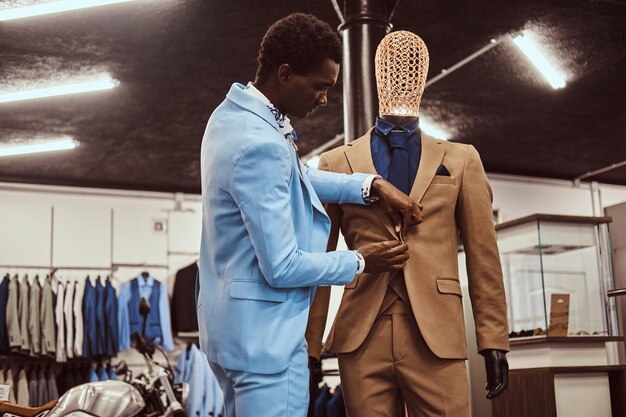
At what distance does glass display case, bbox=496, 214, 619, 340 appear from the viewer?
5.14 meters

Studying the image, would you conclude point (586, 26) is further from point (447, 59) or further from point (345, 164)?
point (345, 164)

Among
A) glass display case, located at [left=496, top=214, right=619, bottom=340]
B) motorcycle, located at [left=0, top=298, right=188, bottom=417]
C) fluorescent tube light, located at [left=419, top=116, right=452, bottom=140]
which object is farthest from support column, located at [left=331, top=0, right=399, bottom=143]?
fluorescent tube light, located at [left=419, top=116, right=452, bottom=140]

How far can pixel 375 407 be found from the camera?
81.6 inches

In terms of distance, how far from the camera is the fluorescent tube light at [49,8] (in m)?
5.78

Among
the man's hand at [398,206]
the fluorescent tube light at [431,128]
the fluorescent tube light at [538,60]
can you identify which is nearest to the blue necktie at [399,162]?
the man's hand at [398,206]

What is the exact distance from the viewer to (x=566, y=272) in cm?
537

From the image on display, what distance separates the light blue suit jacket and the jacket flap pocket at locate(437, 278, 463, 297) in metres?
0.41

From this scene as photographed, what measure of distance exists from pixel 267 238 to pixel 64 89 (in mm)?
6396

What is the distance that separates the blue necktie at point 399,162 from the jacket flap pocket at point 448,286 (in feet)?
0.90

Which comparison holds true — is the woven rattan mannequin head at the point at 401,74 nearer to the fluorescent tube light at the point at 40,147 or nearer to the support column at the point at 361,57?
the support column at the point at 361,57

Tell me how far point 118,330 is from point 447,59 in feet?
18.3

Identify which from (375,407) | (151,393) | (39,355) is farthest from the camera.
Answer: (39,355)

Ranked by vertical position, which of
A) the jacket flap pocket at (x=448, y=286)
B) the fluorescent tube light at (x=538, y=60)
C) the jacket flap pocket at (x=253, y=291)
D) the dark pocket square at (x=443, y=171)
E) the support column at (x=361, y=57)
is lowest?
the jacket flap pocket at (x=253, y=291)

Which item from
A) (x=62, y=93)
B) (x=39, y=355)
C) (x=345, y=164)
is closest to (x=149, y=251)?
(x=39, y=355)
